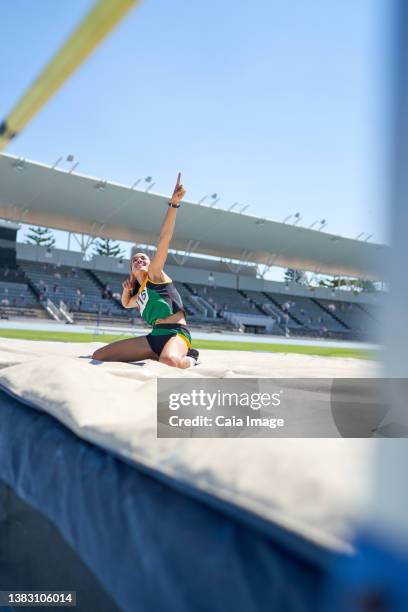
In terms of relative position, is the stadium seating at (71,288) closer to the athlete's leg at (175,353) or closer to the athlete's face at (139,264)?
the athlete's face at (139,264)

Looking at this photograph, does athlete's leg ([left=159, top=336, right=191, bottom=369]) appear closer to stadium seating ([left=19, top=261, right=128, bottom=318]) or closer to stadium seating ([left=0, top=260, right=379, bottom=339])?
stadium seating ([left=0, top=260, right=379, bottom=339])

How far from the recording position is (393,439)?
2.00 ft

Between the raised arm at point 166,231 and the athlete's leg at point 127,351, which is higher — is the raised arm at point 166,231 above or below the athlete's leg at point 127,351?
above

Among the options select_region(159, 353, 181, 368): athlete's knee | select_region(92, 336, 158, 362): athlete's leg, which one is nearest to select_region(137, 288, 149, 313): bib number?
select_region(92, 336, 158, 362): athlete's leg

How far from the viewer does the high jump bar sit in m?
1.28

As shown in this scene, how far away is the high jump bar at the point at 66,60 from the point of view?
1.28 metres

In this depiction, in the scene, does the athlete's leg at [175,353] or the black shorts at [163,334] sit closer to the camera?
the athlete's leg at [175,353]

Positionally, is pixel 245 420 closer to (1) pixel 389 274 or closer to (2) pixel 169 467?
(2) pixel 169 467

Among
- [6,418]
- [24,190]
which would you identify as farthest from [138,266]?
[24,190]

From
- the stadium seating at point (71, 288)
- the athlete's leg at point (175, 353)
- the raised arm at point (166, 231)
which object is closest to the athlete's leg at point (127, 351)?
the athlete's leg at point (175, 353)

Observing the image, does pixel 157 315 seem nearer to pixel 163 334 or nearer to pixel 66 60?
pixel 163 334

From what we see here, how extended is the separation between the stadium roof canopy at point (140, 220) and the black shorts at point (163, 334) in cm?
1519

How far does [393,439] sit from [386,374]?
0.35 feet

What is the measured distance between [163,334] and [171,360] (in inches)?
15.5
